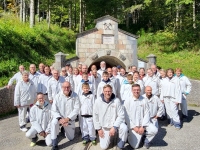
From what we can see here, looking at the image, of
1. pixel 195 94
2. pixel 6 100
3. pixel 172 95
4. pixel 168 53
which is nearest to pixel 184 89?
pixel 172 95

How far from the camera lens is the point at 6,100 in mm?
9250

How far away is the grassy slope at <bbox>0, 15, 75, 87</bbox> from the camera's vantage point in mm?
11641

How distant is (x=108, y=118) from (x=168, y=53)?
635 inches

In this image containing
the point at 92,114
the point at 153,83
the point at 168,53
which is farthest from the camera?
the point at 168,53

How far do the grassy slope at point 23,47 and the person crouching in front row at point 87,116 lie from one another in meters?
5.04

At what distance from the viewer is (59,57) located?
39.9ft

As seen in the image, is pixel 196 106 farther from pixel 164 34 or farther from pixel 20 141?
pixel 164 34

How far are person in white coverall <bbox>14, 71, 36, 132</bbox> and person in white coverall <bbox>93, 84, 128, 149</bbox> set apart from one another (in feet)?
8.64

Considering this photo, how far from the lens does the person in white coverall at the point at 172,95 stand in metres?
7.81

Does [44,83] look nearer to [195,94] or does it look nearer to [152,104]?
[152,104]

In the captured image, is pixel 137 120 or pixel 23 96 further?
pixel 23 96

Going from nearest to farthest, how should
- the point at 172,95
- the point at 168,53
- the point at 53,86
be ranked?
the point at 53,86 < the point at 172,95 < the point at 168,53

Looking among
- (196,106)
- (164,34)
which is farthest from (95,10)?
(196,106)

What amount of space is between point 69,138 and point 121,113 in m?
1.79
